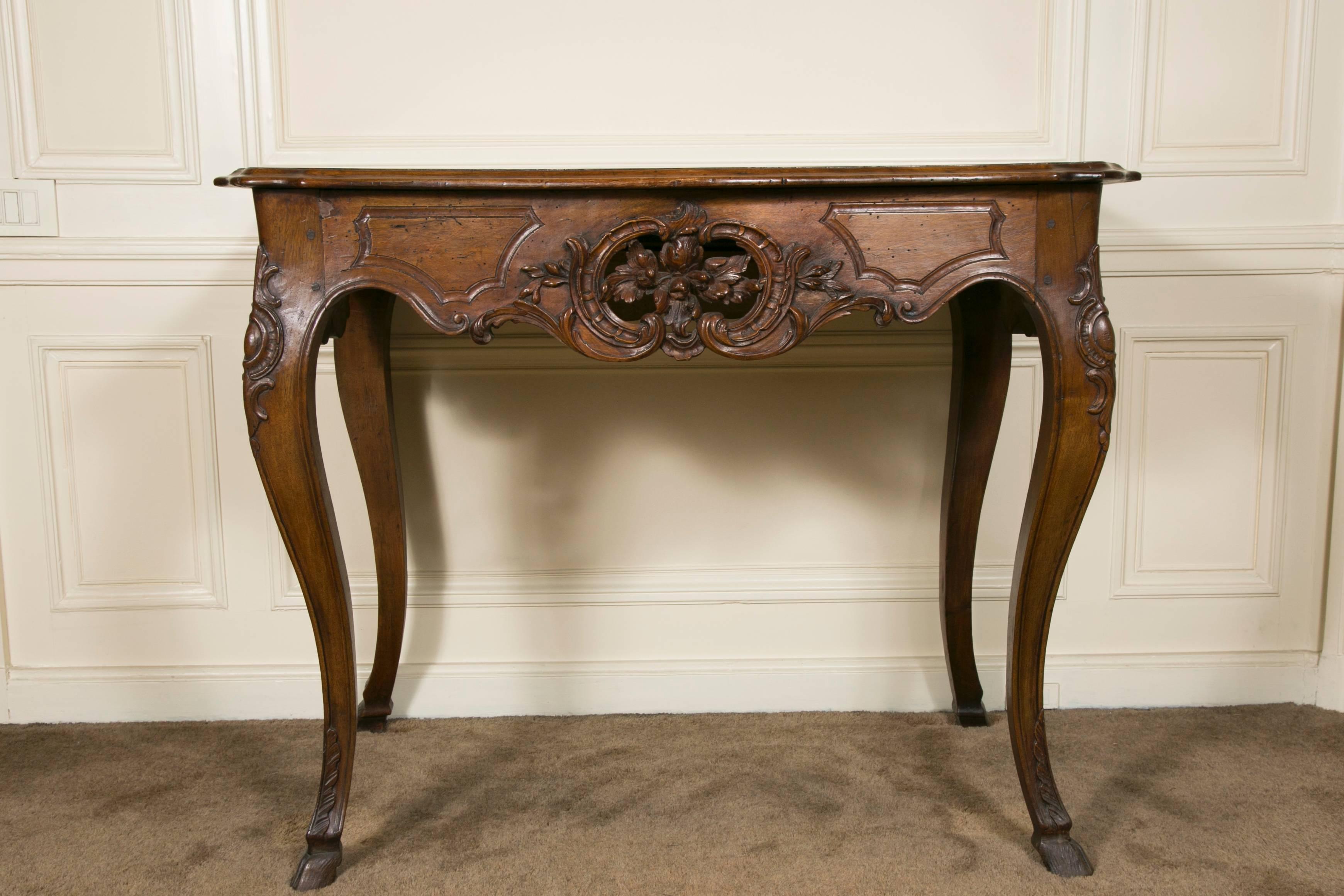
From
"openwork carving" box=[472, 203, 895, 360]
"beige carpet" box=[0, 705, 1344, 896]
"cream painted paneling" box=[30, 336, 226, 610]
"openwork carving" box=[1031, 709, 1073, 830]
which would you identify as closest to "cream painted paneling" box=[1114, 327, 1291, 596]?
"beige carpet" box=[0, 705, 1344, 896]

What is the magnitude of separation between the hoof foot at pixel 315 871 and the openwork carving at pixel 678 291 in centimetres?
79

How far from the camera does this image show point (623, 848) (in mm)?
1454

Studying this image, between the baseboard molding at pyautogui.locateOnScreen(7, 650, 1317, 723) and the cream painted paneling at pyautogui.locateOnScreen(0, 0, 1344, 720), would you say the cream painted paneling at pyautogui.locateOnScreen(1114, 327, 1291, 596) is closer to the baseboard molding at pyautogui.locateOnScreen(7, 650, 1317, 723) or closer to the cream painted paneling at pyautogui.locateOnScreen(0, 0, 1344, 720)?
the cream painted paneling at pyautogui.locateOnScreen(0, 0, 1344, 720)

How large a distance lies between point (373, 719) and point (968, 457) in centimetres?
128

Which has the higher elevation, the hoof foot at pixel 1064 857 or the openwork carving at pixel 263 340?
the openwork carving at pixel 263 340

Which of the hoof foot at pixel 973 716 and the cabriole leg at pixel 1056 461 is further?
the hoof foot at pixel 973 716

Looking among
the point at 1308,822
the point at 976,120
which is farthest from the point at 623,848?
the point at 976,120

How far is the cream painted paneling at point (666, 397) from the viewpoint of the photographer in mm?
1881

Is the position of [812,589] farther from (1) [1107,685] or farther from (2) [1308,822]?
(2) [1308,822]

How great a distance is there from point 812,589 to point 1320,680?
3.58 ft

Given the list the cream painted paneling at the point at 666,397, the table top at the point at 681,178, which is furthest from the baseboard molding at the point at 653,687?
the table top at the point at 681,178

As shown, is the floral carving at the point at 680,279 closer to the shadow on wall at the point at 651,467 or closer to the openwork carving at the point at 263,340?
the openwork carving at the point at 263,340

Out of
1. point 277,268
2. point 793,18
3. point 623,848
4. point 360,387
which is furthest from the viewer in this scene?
point 793,18

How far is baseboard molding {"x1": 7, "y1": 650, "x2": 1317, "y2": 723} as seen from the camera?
201cm
